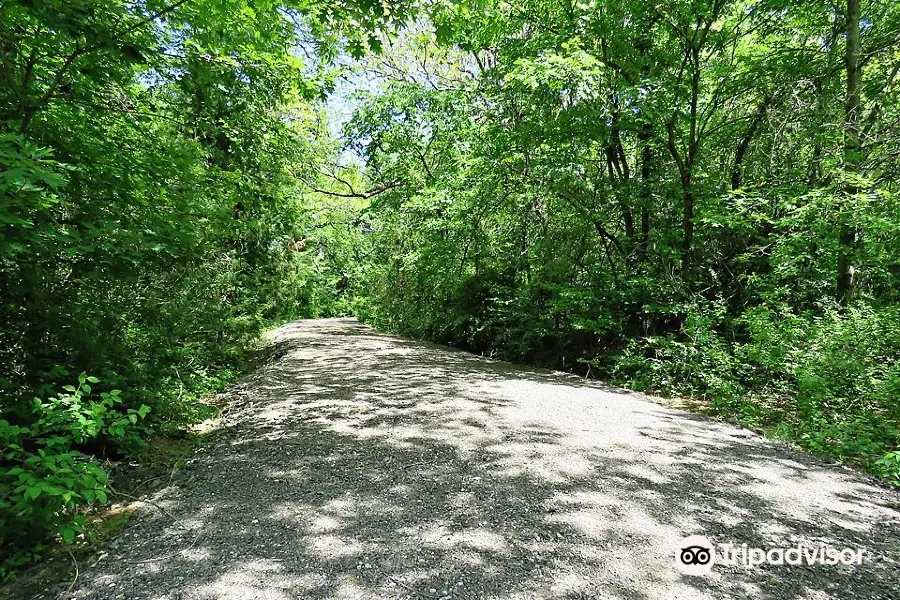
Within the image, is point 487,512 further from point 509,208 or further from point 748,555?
point 509,208

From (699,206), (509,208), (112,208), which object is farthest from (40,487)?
(509,208)

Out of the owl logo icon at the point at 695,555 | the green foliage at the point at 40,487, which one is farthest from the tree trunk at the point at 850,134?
the green foliage at the point at 40,487

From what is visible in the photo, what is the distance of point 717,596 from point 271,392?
5353 millimetres

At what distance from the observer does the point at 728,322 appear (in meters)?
6.70

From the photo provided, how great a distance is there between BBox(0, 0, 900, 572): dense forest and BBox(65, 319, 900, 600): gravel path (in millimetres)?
573

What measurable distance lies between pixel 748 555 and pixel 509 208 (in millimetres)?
8661

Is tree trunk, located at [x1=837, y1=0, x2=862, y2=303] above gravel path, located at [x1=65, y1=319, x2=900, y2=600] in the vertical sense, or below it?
above

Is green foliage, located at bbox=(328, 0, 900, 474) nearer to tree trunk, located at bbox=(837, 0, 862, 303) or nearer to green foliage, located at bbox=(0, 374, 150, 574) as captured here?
tree trunk, located at bbox=(837, 0, 862, 303)

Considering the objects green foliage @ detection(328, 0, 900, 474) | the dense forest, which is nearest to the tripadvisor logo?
the dense forest

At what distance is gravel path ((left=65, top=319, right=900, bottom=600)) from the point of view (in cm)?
208

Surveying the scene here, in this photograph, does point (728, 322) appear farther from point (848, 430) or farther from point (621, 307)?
point (848, 430)

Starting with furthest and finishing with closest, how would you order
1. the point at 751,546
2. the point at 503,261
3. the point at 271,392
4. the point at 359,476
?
the point at 503,261 → the point at 271,392 → the point at 359,476 → the point at 751,546

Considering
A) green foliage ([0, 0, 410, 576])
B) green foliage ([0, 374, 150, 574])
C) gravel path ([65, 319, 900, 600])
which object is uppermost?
green foliage ([0, 0, 410, 576])

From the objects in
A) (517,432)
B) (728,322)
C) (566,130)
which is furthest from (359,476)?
(566,130)
